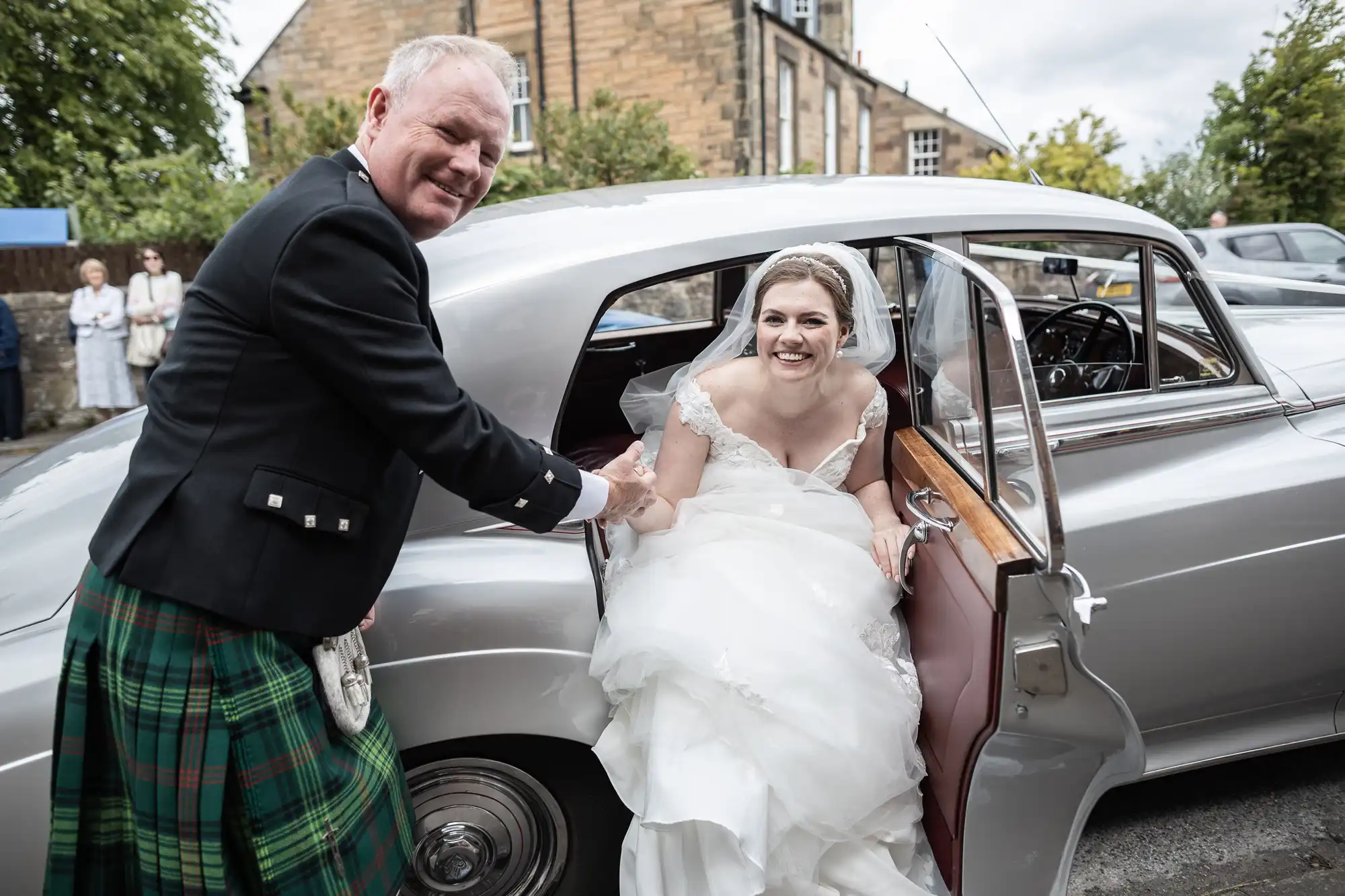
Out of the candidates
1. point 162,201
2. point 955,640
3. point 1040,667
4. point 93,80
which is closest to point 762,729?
point 955,640

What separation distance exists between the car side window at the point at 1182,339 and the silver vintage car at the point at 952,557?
0.02 m

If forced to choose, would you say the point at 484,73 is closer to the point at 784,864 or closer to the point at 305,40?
the point at 784,864

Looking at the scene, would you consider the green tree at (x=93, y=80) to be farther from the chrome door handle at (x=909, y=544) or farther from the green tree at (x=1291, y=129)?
the green tree at (x=1291, y=129)

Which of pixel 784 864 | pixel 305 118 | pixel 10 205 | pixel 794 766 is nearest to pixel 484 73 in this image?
pixel 794 766

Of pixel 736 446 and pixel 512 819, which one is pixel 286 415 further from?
pixel 736 446

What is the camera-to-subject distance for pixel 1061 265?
3.42 meters

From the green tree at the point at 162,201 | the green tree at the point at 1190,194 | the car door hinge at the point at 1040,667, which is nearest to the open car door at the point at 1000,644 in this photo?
the car door hinge at the point at 1040,667

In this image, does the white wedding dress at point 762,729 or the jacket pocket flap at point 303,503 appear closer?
the jacket pocket flap at point 303,503

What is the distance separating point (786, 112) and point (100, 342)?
14407 mm

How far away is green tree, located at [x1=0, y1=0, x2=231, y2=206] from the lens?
683 inches

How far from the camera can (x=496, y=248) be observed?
206 centimetres

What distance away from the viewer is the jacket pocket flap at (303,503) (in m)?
1.43

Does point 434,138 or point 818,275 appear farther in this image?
point 818,275

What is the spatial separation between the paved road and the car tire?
4.77 ft
